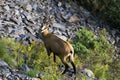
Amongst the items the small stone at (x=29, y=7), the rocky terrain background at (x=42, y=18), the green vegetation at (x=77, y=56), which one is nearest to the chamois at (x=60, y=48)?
the green vegetation at (x=77, y=56)

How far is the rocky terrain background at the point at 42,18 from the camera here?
44.3 ft

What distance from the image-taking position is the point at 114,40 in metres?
16.2

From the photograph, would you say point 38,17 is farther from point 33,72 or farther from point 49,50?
point 33,72

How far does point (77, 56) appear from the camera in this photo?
13.8 meters

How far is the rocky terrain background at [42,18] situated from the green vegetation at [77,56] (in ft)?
1.42

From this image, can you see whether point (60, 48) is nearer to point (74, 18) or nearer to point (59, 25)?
point (59, 25)

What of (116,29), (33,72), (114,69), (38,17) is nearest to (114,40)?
(116,29)

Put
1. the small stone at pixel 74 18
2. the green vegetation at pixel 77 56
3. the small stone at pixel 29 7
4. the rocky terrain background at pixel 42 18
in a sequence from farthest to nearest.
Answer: the small stone at pixel 74 18 < the small stone at pixel 29 7 < the rocky terrain background at pixel 42 18 < the green vegetation at pixel 77 56

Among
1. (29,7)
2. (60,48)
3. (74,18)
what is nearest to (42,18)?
(29,7)

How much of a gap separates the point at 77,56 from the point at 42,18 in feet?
6.52

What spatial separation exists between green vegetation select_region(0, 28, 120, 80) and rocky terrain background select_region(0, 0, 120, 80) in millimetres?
434

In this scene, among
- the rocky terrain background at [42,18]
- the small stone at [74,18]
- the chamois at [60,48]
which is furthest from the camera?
the small stone at [74,18]

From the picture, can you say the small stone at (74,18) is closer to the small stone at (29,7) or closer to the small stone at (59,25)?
the small stone at (59,25)

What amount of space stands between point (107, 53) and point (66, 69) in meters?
3.92
